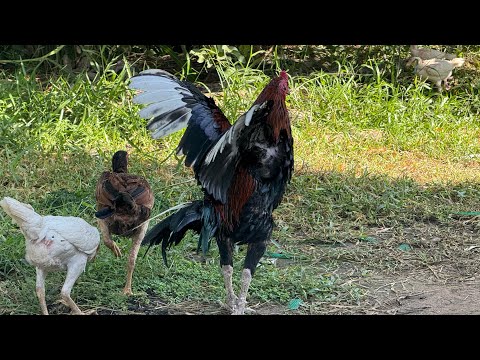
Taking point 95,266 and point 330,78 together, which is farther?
point 330,78

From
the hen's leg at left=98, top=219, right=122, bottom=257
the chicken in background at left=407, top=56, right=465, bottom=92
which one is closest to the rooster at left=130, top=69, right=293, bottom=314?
the hen's leg at left=98, top=219, right=122, bottom=257

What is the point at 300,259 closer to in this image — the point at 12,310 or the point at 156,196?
the point at 156,196

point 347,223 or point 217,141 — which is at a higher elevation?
point 217,141

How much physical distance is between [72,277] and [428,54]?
5934 mm

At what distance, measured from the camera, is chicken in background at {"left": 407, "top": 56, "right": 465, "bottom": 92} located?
8859mm

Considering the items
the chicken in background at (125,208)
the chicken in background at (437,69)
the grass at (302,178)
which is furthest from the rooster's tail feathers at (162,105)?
the chicken in background at (437,69)

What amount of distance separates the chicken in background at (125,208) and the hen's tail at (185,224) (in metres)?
0.14

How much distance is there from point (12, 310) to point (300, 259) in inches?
78.5

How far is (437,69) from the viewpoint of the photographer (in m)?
8.86

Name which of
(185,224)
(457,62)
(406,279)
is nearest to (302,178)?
(406,279)

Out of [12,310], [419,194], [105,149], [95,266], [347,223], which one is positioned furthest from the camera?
[105,149]

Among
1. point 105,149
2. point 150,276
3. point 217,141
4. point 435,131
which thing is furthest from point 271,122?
point 435,131

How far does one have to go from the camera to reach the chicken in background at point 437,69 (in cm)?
886

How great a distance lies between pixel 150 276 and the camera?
5199 millimetres
